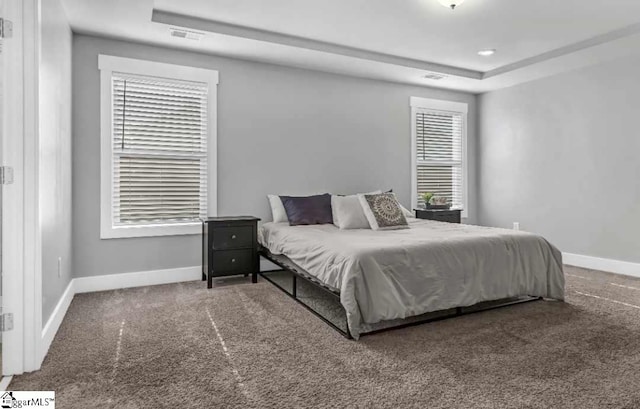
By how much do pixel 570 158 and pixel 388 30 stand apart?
116 inches

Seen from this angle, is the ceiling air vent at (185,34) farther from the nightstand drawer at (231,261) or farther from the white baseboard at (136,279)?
the white baseboard at (136,279)

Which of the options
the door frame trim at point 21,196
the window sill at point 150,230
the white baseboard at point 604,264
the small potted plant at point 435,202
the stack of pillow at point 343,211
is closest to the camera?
the door frame trim at point 21,196

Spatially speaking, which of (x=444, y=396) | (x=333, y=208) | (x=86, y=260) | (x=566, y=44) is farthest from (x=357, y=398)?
(x=566, y=44)

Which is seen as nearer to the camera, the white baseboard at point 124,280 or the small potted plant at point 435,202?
the white baseboard at point 124,280

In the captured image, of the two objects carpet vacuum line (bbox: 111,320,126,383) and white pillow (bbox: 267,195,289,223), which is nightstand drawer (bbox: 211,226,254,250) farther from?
carpet vacuum line (bbox: 111,320,126,383)

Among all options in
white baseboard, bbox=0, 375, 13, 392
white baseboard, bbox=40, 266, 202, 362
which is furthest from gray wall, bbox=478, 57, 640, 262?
white baseboard, bbox=0, 375, 13, 392

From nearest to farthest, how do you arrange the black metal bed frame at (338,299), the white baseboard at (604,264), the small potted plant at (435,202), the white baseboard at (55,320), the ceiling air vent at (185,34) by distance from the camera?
the white baseboard at (55,320), the black metal bed frame at (338,299), the ceiling air vent at (185,34), the white baseboard at (604,264), the small potted plant at (435,202)

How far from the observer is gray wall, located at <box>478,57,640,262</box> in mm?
4586

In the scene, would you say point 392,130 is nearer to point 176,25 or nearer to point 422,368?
point 176,25

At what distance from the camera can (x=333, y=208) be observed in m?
4.54

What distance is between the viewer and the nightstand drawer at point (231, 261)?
13.3ft

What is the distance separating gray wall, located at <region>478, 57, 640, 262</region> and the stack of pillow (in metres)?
2.38

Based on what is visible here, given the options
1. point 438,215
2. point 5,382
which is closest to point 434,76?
point 438,215

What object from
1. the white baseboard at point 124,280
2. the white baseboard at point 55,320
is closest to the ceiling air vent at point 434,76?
the white baseboard at point 124,280
